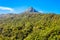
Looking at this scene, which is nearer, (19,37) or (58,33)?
(58,33)

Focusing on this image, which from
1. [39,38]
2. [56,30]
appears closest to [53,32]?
[56,30]

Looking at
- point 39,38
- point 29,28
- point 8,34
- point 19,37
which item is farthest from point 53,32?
point 8,34

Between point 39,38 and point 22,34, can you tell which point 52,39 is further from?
point 22,34

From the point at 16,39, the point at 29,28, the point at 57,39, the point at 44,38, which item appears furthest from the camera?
the point at 29,28

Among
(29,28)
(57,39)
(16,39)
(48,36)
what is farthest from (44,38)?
(29,28)

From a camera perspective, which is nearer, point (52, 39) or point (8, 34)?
point (52, 39)

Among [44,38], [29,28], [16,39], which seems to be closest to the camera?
[44,38]

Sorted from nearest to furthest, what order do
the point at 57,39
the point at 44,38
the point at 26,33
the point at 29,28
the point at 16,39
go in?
the point at 57,39
the point at 44,38
the point at 16,39
the point at 26,33
the point at 29,28

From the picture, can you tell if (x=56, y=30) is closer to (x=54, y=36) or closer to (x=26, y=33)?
(x=54, y=36)
